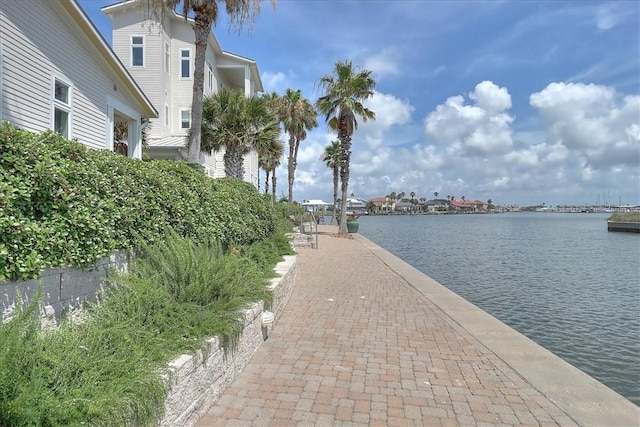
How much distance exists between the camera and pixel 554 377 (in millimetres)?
4938

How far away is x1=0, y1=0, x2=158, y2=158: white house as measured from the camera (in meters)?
8.98

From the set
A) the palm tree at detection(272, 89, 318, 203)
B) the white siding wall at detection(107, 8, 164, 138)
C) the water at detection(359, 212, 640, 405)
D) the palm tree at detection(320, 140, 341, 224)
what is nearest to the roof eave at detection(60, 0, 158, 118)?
the white siding wall at detection(107, 8, 164, 138)

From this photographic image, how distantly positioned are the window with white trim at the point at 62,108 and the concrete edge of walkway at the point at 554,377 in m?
10.2

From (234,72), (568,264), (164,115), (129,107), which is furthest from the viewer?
(234,72)

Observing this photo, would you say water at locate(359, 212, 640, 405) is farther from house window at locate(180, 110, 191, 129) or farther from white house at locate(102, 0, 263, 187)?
house window at locate(180, 110, 191, 129)

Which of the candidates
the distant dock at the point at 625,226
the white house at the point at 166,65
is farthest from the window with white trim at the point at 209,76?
the distant dock at the point at 625,226

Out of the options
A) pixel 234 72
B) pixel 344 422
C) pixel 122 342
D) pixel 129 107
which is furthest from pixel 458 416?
pixel 234 72

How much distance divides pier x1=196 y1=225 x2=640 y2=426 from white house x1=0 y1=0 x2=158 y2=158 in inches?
274

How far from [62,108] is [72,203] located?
8694 mm

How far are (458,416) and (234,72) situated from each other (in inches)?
1143

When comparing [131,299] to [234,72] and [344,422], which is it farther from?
[234,72]

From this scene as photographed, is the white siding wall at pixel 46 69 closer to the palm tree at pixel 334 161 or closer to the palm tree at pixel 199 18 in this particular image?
the palm tree at pixel 199 18

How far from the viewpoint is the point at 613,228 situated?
4972 cm

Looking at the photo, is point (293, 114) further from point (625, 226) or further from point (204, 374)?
point (625, 226)
